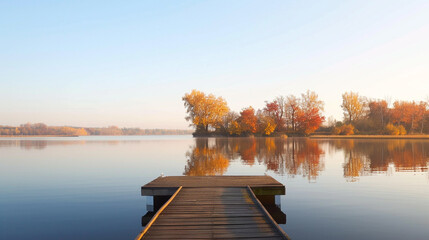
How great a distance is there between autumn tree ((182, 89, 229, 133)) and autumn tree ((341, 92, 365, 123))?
1474 inches

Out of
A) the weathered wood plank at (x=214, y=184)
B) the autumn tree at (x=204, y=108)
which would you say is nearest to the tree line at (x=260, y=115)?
the autumn tree at (x=204, y=108)

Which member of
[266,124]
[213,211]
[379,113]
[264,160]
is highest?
[379,113]

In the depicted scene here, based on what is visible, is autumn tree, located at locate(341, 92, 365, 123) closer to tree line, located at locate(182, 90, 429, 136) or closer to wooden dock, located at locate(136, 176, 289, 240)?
tree line, located at locate(182, 90, 429, 136)

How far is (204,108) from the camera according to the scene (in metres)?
90.8

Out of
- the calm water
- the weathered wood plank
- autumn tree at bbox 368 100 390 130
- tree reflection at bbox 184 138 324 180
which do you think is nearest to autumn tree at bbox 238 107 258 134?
autumn tree at bbox 368 100 390 130

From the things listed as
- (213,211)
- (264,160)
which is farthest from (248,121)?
(213,211)

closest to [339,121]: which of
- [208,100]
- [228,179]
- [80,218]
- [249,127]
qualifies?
[249,127]

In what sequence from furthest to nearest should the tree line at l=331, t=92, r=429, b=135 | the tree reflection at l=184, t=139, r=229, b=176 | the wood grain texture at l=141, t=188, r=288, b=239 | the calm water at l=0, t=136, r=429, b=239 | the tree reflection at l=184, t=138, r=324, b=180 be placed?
the tree line at l=331, t=92, r=429, b=135
the tree reflection at l=184, t=138, r=324, b=180
the tree reflection at l=184, t=139, r=229, b=176
the calm water at l=0, t=136, r=429, b=239
the wood grain texture at l=141, t=188, r=288, b=239

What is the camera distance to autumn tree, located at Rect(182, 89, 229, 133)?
298 ft

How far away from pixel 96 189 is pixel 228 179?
7.32 m

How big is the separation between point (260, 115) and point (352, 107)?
29.1 meters

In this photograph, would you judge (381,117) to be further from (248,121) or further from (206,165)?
(206,165)

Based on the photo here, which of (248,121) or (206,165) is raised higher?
(248,121)

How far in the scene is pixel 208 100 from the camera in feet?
300
